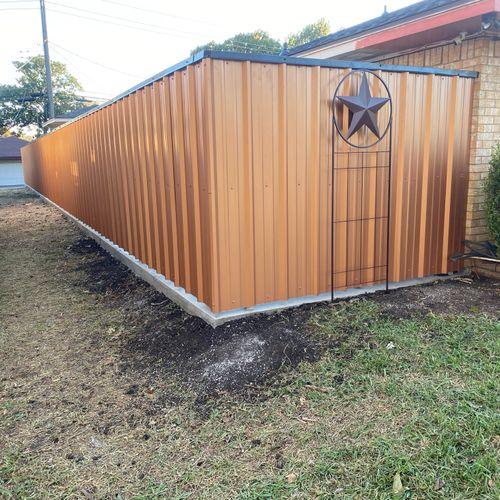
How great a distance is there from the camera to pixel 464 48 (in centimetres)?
535

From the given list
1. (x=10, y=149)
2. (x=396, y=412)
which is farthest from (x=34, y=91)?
(x=396, y=412)

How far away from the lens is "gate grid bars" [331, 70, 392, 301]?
4504mm

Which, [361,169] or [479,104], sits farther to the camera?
[479,104]

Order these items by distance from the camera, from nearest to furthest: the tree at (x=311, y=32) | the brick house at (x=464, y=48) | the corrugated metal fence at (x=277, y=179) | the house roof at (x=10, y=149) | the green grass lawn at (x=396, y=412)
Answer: the green grass lawn at (x=396, y=412) < the corrugated metal fence at (x=277, y=179) < the brick house at (x=464, y=48) < the house roof at (x=10, y=149) < the tree at (x=311, y=32)

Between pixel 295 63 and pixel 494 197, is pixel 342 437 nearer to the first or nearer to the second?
pixel 295 63

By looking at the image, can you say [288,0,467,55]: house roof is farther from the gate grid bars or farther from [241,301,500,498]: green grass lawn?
[241,301,500,498]: green grass lawn

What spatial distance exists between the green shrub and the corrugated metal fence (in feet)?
1.31

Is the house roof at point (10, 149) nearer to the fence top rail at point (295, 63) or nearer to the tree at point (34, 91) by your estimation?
the tree at point (34, 91)

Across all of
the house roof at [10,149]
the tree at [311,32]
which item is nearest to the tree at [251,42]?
the tree at [311,32]

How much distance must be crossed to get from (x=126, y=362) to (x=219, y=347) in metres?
Answer: 0.93

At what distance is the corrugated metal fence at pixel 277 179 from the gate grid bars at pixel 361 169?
3 centimetres

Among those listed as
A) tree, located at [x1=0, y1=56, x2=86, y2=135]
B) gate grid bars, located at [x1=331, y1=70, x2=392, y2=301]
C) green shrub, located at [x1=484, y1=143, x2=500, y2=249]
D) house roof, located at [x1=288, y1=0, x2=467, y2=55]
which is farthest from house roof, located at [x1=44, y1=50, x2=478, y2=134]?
tree, located at [x1=0, y1=56, x2=86, y2=135]

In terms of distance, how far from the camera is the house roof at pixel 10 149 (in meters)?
35.8

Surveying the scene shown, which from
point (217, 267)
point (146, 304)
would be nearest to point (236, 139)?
point (217, 267)
